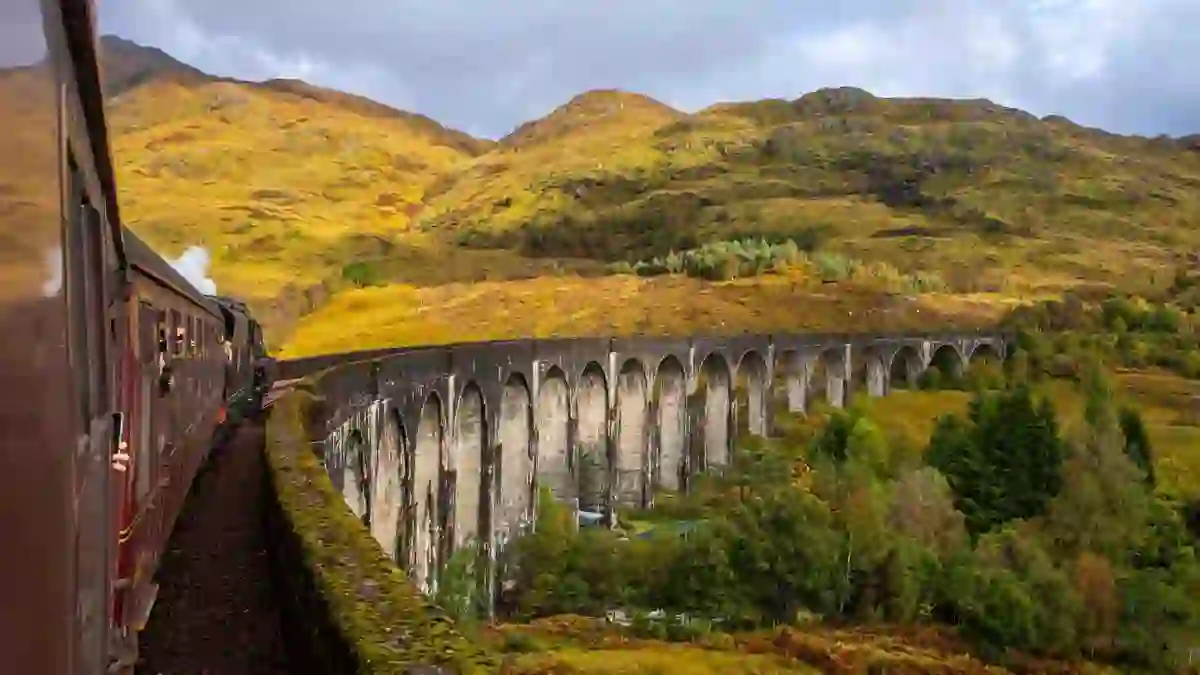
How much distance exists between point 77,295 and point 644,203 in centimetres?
12565

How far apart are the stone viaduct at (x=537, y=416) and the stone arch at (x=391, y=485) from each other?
0.04 meters

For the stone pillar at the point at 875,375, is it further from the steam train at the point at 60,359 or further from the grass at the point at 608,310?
the steam train at the point at 60,359

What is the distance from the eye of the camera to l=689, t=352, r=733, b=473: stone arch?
139 ft

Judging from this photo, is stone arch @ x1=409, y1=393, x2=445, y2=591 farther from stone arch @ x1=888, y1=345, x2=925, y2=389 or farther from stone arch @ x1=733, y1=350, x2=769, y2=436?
stone arch @ x1=888, y1=345, x2=925, y2=389

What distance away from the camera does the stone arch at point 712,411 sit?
4228cm

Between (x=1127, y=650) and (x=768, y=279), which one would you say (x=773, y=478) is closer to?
(x=1127, y=650)

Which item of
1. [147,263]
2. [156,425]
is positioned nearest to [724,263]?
[156,425]

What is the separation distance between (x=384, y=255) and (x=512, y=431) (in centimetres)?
6507

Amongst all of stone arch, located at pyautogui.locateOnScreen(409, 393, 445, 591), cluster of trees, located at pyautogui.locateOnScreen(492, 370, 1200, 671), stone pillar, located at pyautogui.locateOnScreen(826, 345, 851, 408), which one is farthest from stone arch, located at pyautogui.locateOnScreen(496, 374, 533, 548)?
stone pillar, located at pyautogui.locateOnScreen(826, 345, 851, 408)

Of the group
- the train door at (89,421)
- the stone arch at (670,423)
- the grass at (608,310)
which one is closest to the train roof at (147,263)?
the train door at (89,421)

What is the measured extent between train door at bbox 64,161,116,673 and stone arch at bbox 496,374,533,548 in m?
23.0

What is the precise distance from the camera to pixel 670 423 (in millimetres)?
40656

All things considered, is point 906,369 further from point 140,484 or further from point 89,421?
point 89,421

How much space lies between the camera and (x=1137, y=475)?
38.7m
